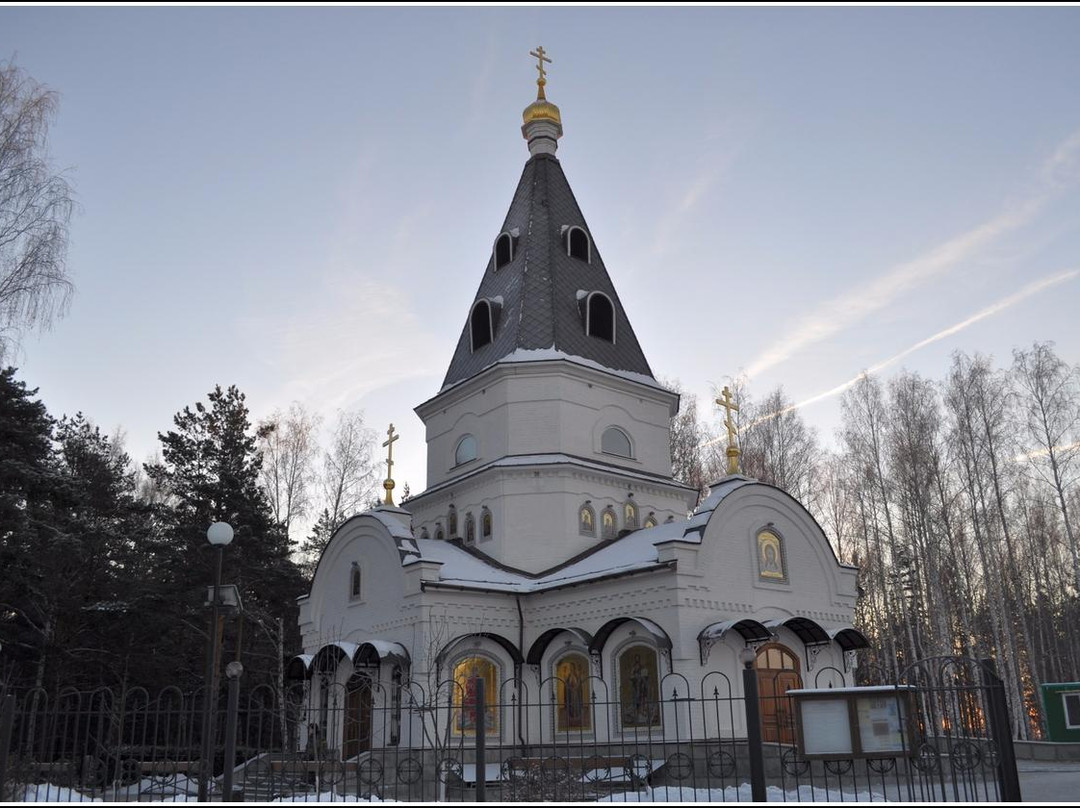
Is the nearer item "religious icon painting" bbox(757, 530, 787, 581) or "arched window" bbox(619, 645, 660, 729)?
"arched window" bbox(619, 645, 660, 729)

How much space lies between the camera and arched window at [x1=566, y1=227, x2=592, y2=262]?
22.9 metres

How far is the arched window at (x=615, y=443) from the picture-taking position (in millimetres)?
20844

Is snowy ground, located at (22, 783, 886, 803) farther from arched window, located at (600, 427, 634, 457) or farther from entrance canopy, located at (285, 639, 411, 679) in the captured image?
arched window, located at (600, 427, 634, 457)

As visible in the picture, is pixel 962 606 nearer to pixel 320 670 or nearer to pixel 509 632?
pixel 509 632

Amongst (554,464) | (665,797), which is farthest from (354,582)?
(665,797)

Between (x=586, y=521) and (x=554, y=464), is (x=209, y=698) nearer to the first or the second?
(x=554, y=464)

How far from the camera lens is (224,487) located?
27.3 m

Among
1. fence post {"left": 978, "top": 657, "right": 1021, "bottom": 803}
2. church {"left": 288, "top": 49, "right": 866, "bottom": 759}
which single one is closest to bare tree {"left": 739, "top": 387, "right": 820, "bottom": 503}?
church {"left": 288, "top": 49, "right": 866, "bottom": 759}

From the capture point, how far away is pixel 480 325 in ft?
73.3

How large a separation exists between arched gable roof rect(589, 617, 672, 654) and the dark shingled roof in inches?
273

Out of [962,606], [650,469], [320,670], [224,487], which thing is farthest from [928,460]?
[224,487]

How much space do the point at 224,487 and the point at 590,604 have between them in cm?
1453

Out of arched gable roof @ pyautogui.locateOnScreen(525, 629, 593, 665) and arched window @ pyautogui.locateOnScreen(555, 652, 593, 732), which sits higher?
arched gable roof @ pyautogui.locateOnScreen(525, 629, 593, 665)

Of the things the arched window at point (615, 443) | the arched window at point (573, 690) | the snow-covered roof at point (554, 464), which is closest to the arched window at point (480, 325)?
the snow-covered roof at point (554, 464)
